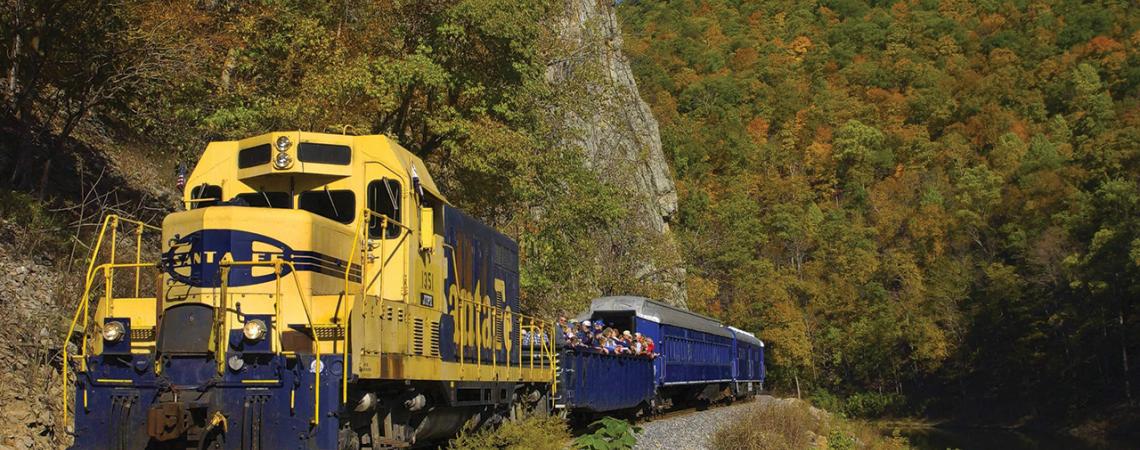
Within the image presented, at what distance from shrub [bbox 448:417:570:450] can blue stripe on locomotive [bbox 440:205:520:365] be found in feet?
3.20

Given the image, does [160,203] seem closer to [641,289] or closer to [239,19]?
[239,19]

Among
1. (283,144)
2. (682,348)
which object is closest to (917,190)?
(682,348)

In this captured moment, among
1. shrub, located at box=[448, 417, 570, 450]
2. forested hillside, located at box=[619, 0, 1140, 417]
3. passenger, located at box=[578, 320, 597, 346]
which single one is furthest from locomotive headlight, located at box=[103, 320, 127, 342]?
forested hillside, located at box=[619, 0, 1140, 417]

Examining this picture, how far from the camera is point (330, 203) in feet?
36.6

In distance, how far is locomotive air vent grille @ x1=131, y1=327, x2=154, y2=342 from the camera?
989 cm

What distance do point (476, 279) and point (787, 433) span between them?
1128 centimetres

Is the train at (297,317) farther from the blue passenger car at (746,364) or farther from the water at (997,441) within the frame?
the water at (997,441)

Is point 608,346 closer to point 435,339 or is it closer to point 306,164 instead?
point 435,339

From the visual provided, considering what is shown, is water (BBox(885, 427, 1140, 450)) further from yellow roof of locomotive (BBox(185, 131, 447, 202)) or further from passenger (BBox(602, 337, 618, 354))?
yellow roof of locomotive (BBox(185, 131, 447, 202))

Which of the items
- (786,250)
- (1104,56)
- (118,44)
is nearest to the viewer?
(118,44)

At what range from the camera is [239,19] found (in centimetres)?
2080

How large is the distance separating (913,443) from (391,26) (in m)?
29.5

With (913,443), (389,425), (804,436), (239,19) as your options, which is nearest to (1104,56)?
(913,443)

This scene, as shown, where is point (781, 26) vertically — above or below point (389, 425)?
above
